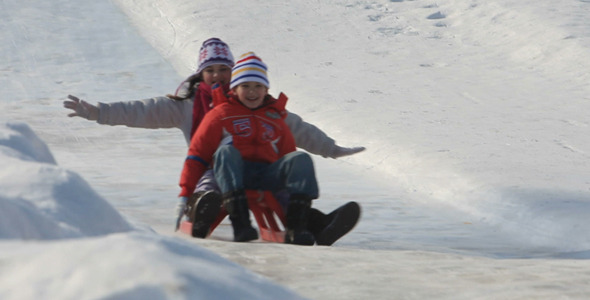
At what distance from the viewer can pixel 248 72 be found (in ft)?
14.0

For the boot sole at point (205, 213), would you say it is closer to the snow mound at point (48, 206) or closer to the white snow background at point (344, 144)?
the white snow background at point (344, 144)

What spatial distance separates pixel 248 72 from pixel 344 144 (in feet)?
8.51

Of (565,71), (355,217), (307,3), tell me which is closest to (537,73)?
(565,71)

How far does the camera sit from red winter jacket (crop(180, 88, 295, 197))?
4.17 meters

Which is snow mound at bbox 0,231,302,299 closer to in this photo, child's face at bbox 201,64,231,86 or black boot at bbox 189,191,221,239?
black boot at bbox 189,191,221,239

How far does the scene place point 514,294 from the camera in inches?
101

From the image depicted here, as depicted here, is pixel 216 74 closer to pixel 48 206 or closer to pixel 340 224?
pixel 340 224

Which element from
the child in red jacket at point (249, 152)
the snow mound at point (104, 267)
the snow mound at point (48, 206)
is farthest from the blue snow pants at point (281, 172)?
the snow mound at point (104, 267)

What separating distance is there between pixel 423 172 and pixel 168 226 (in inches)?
81.8

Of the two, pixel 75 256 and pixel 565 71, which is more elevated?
pixel 75 256

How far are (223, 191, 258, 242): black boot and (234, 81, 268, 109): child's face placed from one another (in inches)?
21.8

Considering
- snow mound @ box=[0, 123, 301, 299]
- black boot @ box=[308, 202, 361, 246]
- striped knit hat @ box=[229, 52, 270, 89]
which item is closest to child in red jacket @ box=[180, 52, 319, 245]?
striped knit hat @ box=[229, 52, 270, 89]

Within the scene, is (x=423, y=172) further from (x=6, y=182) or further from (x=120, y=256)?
(x=120, y=256)

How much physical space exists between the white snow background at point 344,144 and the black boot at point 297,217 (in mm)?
261
